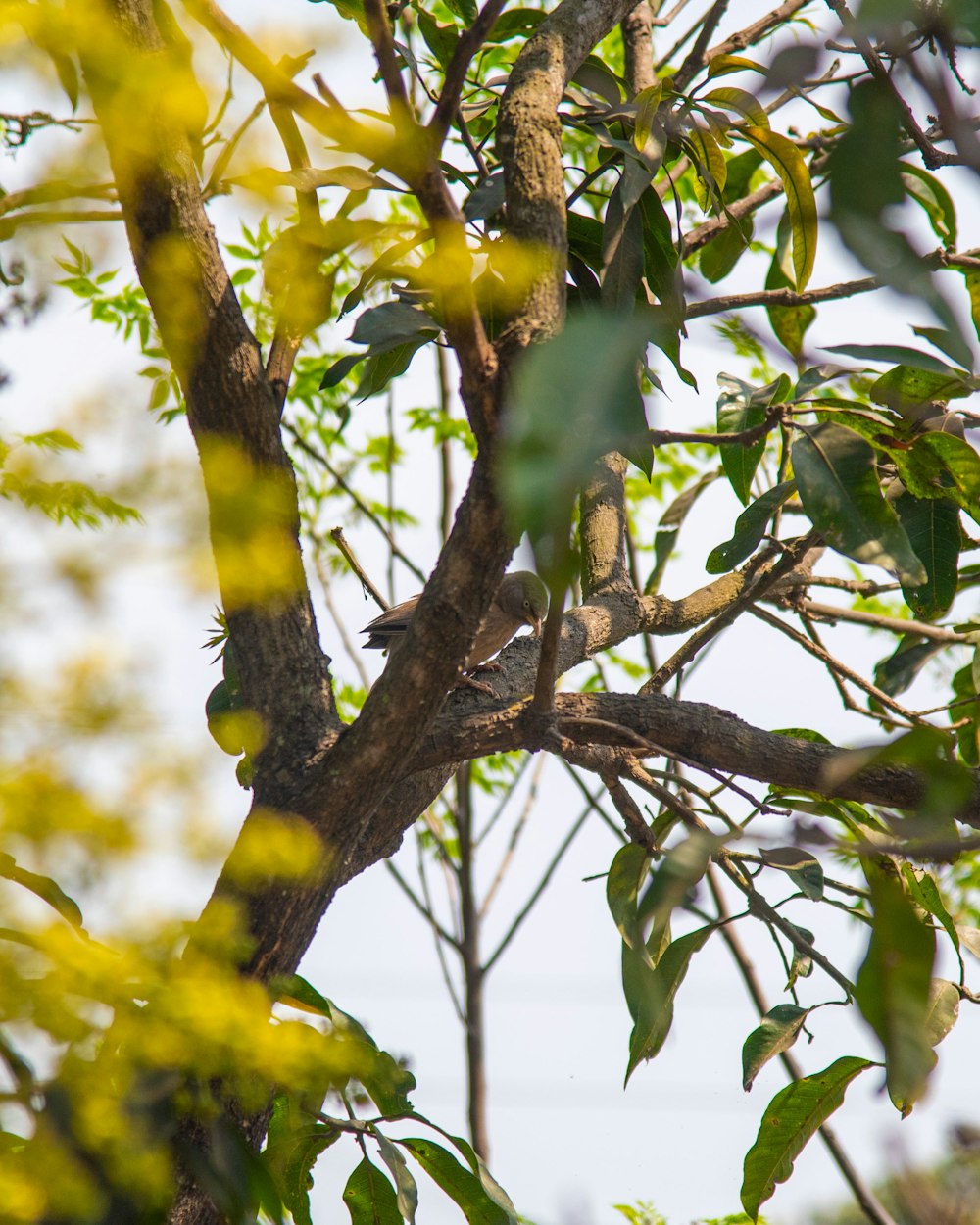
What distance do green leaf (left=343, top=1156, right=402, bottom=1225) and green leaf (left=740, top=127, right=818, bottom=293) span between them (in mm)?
1499

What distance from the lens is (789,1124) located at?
1.53 meters

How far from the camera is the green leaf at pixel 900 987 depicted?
75 cm

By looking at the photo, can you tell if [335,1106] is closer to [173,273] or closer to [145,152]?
[173,273]

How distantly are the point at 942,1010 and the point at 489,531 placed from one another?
1.04 metres

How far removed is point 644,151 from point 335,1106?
138cm

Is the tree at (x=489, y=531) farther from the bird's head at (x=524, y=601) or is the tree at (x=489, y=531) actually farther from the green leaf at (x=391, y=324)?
the bird's head at (x=524, y=601)

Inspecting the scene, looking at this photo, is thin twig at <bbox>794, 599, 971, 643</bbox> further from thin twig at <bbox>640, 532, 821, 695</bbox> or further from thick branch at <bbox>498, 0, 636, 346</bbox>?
thick branch at <bbox>498, 0, 636, 346</bbox>

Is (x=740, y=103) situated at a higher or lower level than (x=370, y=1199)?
higher

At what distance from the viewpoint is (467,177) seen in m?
1.77

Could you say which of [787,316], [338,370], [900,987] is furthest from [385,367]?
[900,987]

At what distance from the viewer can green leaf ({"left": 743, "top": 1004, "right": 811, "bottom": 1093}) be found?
156 cm

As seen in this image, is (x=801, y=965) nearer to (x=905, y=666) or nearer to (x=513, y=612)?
(x=905, y=666)

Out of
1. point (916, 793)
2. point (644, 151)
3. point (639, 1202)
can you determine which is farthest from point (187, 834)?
point (639, 1202)

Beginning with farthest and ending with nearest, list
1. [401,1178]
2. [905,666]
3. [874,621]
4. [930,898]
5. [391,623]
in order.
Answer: [391,623]
[905,666]
[874,621]
[930,898]
[401,1178]
